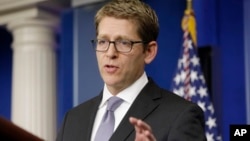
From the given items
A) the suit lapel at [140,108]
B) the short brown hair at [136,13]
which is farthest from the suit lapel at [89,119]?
the short brown hair at [136,13]

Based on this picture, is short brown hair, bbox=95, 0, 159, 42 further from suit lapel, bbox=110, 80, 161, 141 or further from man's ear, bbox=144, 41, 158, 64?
suit lapel, bbox=110, 80, 161, 141

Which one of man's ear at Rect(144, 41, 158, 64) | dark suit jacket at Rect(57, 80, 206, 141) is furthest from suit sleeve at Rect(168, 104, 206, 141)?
man's ear at Rect(144, 41, 158, 64)

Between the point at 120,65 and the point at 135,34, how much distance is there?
10 cm

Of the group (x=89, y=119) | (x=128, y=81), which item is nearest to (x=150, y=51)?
(x=128, y=81)

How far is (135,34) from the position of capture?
4.83 ft

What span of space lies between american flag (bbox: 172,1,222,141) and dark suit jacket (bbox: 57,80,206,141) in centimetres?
252

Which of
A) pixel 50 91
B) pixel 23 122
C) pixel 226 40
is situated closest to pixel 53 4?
pixel 50 91

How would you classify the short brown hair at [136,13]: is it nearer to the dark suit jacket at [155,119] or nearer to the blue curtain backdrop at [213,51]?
the dark suit jacket at [155,119]

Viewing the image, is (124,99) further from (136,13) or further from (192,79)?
(192,79)

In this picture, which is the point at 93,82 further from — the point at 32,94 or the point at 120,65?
the point at 120,65

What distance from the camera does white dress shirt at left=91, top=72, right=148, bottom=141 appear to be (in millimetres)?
1475

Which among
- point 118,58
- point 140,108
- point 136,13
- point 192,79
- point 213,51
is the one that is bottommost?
point 192,79

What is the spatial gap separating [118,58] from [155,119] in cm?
20

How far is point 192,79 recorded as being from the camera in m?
4.07
